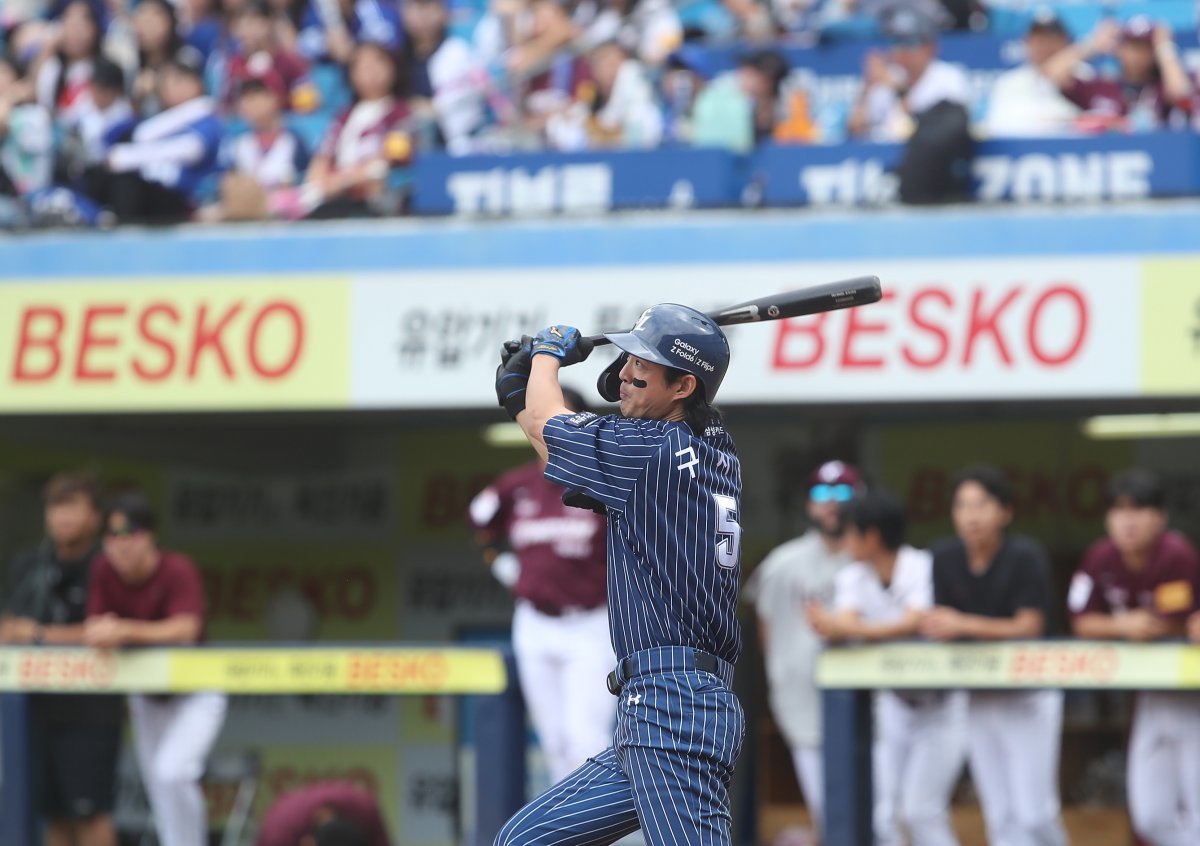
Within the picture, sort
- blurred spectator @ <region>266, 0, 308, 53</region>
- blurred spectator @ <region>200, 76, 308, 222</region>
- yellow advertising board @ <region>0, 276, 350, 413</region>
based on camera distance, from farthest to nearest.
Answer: blurred spectator @ <region>266, 0, 308, 53</region> < blurred spectator @ <region>200, 76, 308, 222</region> < yellow advertising board @ <region>0, 276, 350, 413</region>

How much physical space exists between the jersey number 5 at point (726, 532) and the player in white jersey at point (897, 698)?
8.26 ft

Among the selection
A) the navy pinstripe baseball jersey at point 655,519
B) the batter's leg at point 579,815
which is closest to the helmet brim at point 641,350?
the navy pinstripe baseball jersey at point 655,519

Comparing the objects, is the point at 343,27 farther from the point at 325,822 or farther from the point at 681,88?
the point at 325,822

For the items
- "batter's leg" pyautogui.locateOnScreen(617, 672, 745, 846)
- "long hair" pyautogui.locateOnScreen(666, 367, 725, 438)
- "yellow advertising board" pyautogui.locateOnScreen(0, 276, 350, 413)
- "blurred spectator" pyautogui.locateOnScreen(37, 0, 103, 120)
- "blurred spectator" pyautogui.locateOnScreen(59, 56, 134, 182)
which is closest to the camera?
"batter's leg" pyautogui.locateOnScreen(617, 672, 745, 846)

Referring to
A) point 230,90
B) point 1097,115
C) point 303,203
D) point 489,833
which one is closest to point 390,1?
point 230,90

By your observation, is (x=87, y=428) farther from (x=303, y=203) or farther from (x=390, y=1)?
(x=390, y=1)

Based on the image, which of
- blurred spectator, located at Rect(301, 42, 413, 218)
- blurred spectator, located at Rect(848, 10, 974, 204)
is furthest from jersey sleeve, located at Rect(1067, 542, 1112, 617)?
blurred spectator, located at Rect(301, 42, 413, 218)

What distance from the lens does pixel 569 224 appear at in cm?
908

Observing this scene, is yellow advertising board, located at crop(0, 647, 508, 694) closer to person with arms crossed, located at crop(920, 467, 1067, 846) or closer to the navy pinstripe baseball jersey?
person with arms crossed, located at crop(920, 467, 1067, 846)

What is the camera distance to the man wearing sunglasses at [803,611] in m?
7.73

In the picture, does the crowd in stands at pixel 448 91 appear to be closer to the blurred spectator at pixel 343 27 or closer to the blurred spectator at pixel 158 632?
the blurred spectator at pixel 343 27

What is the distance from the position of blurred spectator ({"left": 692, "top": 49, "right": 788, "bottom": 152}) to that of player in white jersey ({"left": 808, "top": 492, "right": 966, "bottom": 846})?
266cm

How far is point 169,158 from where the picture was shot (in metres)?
10.3

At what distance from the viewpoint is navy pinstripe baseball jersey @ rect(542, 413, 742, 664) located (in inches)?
161
